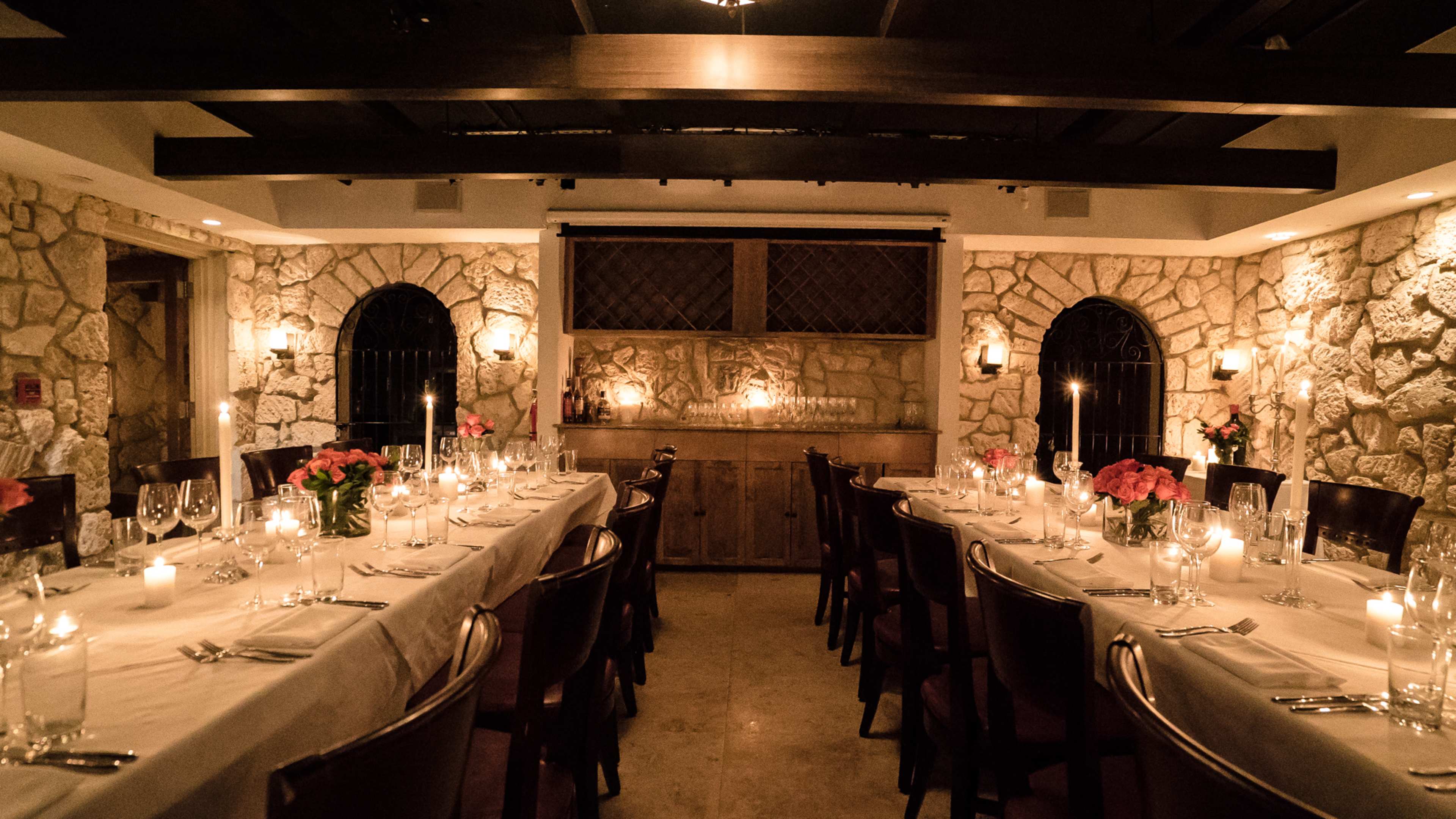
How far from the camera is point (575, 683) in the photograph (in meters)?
1.66

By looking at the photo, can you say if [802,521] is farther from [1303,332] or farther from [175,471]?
[1303,332]

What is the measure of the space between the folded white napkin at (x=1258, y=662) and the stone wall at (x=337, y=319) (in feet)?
16.7

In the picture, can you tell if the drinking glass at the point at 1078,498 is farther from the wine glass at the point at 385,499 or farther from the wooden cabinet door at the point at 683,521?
the wooden cabinet door at the point at 683,521

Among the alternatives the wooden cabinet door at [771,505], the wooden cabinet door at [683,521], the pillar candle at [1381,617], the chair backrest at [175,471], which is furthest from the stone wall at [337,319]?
the pillar candle at [1381,617]

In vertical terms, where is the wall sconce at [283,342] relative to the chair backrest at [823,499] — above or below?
above

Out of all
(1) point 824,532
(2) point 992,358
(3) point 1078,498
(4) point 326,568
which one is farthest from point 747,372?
(4) point 326,568

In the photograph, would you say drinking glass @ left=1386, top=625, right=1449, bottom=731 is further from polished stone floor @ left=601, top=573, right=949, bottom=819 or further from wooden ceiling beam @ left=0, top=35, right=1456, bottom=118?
wooden ceiling beam @ left=0, top=35, right=1456, bottom=118

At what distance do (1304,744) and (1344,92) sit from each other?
294cm

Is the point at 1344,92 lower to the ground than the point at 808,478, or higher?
higher

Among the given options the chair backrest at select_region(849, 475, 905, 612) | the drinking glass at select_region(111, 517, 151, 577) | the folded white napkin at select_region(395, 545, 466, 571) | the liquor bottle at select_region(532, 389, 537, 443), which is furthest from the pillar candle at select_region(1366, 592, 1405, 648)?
the liquor bottle at select_region(532, 389, 537, 443)

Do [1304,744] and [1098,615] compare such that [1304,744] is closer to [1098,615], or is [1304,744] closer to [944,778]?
[1098,615]

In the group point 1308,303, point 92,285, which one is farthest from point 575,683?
point 1308,303

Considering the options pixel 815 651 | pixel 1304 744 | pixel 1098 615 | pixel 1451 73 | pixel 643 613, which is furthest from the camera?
pixel 815 651

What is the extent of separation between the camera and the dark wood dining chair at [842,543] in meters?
3.03
